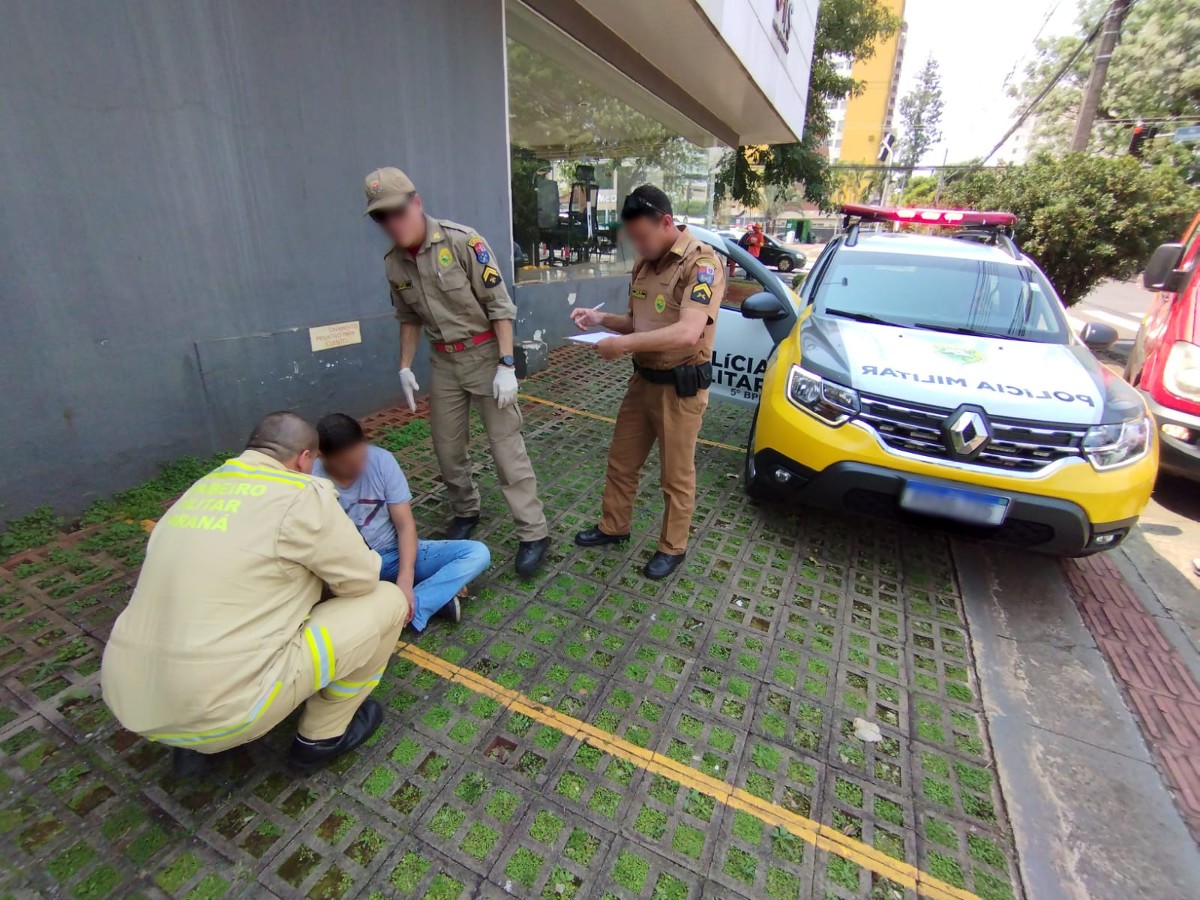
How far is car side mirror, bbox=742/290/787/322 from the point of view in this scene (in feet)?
12.1

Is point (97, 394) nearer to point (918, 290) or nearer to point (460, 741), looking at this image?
point (460, 741)

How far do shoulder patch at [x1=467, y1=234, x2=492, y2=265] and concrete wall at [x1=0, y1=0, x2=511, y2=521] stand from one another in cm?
178

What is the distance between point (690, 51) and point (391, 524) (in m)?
7.17

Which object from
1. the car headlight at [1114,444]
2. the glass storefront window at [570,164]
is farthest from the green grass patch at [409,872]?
the glass storefront window at [570,164]

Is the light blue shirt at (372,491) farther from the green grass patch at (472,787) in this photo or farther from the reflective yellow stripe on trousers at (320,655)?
the green grass patch at (472,787)

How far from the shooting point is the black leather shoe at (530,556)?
2.87 meters

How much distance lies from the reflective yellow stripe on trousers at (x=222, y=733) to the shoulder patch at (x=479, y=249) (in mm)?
1951

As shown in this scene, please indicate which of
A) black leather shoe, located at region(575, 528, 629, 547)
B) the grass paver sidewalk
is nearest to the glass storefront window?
black leather shoe, located at region(575, 528, 629, 547)

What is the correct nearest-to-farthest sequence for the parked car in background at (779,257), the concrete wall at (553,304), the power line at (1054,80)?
the concrete wall at (553,304)
the power line at (1054,80)
the parked car in background at (779,257)

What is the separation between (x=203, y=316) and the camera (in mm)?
3404

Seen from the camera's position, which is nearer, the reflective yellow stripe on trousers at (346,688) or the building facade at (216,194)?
the reflective yellow stripe on trousers at (346,688)

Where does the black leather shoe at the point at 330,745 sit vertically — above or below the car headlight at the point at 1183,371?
below

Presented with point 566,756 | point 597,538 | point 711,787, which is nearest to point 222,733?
point 566,756

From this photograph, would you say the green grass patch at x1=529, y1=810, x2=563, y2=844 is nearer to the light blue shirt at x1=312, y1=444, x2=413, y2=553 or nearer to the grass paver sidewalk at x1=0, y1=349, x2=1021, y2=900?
the grass paver sidewalk at x1=0, y1=349, x2=1021, y2=900
